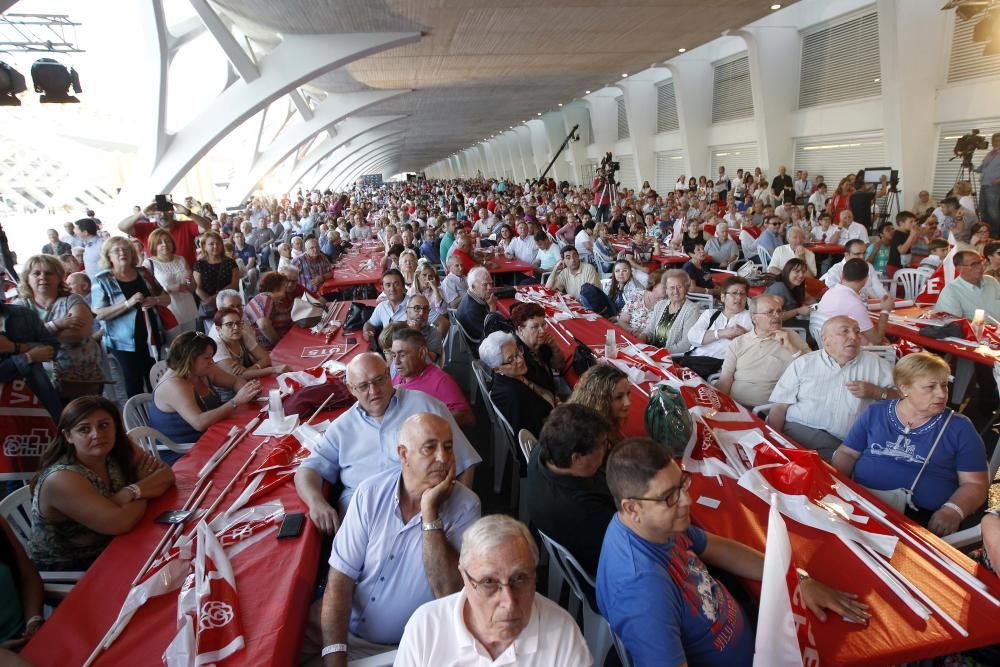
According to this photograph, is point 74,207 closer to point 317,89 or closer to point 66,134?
point 66,134

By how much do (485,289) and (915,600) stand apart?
13.6 feet

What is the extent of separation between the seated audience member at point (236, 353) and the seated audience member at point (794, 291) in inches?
173

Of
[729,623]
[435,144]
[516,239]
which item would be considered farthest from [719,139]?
[435,144]

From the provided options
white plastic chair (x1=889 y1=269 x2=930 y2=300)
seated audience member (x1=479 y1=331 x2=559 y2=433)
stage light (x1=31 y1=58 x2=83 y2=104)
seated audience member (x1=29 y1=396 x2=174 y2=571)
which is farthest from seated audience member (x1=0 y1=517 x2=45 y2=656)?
white plastic chair (x1=889 y1=269 x2=930 y2=300)

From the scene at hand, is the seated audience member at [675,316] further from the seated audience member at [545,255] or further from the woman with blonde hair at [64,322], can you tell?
the woman with blonde hair at [64,322]

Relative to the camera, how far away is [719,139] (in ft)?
58.3

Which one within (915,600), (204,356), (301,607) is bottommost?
(915,600)

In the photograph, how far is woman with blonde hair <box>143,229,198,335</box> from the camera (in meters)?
5.46

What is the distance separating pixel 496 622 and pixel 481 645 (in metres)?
0.09

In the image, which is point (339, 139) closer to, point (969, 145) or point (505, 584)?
point (969, 145)

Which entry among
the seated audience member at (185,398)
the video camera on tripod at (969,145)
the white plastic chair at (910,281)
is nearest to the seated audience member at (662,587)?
the seated audience member at (185,398)

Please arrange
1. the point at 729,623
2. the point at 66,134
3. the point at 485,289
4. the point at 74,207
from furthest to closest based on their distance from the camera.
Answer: the point at 74,207 < the point at 66,134 < the point at 485,289 < the point at 729,623

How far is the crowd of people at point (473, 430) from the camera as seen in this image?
5.73ft

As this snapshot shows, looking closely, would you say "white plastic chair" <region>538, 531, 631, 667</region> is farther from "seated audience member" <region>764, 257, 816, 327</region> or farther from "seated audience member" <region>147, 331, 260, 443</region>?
"seated audience member" <region>764, 257, 816, 327</region>
